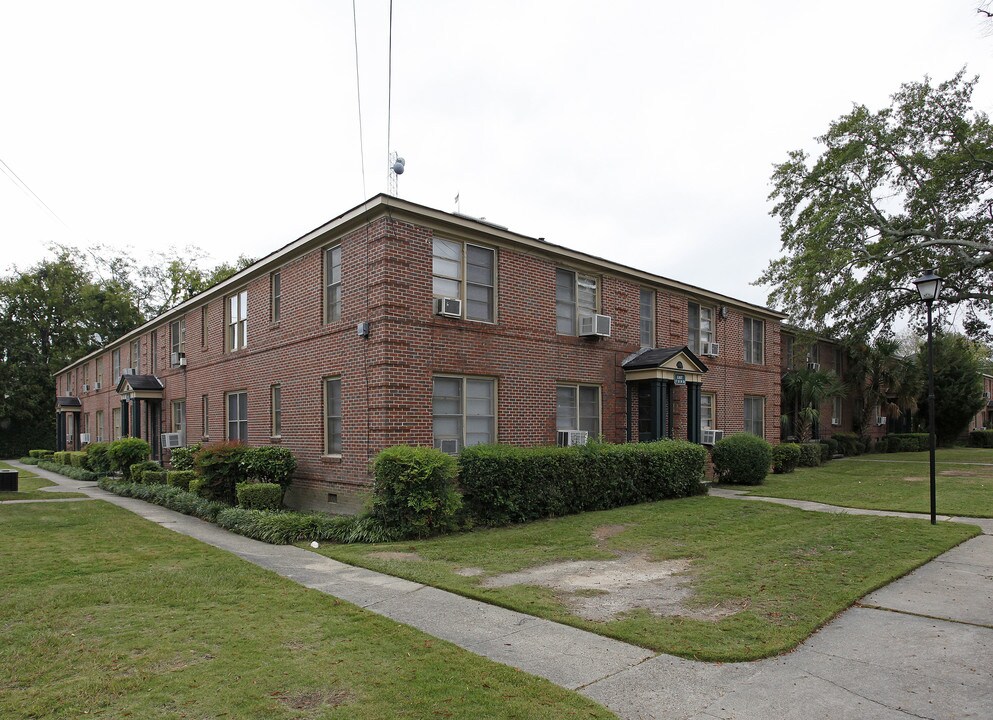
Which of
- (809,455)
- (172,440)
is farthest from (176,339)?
(809,455)

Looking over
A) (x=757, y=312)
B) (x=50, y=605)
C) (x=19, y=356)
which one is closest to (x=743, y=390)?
(x=757, y=312)

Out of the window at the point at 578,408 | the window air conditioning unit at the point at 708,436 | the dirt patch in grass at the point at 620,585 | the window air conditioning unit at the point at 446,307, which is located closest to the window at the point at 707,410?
the window air conditioning unit at the point at 708,436

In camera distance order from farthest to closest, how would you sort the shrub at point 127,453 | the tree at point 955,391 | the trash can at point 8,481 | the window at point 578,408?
the tree at point 955,391 → the shrub at point 127,453 → the trash can at point 8,481 → the window at point 578,408

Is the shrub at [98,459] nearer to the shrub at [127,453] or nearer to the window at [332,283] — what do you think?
the shrub at [127,453]

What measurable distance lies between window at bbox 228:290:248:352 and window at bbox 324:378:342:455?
4.59 metres

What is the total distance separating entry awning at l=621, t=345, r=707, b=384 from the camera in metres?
15.3

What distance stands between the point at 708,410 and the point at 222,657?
1643cm

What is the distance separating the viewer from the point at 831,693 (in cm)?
418

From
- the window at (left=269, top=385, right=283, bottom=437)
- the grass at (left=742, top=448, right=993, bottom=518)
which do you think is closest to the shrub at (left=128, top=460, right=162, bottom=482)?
the window at (left=269, top=385, right=283, bottom=437)

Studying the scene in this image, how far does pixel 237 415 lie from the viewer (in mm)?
16719

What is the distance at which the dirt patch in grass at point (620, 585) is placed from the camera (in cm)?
598

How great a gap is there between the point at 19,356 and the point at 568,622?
4956 centimetres

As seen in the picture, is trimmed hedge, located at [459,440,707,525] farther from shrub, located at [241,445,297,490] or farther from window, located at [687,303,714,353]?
window, located at [687,303,714,353]

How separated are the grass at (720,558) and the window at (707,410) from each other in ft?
20.0
